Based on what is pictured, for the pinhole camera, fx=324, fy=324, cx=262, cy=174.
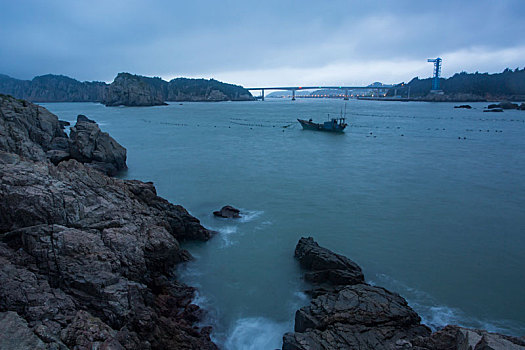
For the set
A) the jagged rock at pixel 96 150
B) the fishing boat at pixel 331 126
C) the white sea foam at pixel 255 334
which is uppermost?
the fishing boat at pixel 331 126

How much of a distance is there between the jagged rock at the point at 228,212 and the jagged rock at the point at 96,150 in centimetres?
802

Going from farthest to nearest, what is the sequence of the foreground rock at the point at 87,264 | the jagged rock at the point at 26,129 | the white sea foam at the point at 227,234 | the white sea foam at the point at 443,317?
the jagged rock at the point at 26,129
the white sea foam at the point at 227,234
the white sea foam at the point at 443,317
the foreground rock at the point at 87,264

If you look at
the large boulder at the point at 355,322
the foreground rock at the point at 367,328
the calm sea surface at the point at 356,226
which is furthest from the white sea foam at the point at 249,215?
the large boulder at the point at 355,322

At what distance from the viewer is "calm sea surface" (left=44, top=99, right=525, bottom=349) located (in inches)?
313

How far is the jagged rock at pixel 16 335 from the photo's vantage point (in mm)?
4117

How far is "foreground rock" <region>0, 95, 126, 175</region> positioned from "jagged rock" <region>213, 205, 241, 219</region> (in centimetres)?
802

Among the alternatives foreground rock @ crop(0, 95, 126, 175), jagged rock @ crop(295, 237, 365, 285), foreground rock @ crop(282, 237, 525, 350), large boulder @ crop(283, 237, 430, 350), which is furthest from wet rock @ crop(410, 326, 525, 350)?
foreground rock @ crop(0, 95, 126, 175)

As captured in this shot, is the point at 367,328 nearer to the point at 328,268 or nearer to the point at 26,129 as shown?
the point at 328,268

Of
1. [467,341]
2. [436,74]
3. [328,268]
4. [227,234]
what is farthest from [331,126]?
[436,74]

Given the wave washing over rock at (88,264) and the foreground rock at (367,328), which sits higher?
the wave washing over rock at (88,264)

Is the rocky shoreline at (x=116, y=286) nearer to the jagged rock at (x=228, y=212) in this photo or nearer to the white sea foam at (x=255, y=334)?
the white sea foam at (x=255, y=334)

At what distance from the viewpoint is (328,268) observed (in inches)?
340

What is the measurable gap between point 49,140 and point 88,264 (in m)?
17.7

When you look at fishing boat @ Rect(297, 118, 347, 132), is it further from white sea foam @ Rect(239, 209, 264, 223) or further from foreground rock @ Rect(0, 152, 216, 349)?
foreground rock @ Rect(0, 152, 216, 349)
